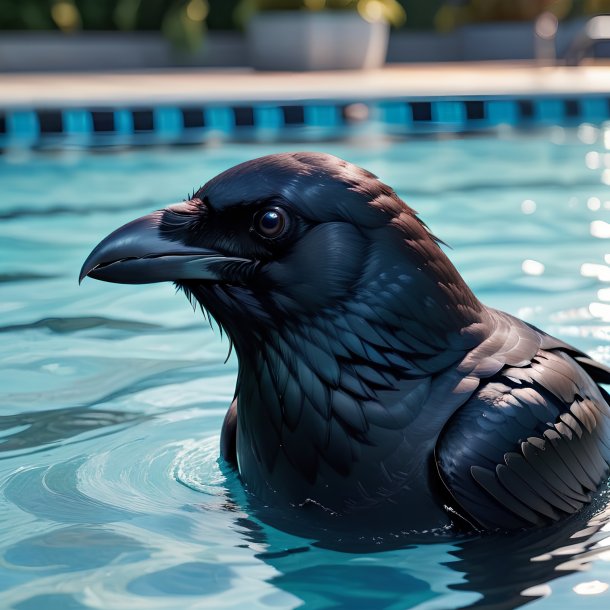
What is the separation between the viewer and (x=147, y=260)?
2.33 metres

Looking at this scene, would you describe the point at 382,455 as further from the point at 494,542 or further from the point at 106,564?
the point at 106,564

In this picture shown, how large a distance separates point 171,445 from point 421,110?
8762 millimetres

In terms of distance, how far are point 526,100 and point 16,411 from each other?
29.1ft

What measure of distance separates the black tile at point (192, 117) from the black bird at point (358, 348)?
8.91m

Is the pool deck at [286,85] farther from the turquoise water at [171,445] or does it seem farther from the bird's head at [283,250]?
the bird's head at [283,250]

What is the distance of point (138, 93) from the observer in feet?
39.1

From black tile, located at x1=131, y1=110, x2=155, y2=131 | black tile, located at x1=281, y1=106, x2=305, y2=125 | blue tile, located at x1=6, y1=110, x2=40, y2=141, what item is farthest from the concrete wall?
black tile, located at x1=281, y1=106, x2=305, y2=125

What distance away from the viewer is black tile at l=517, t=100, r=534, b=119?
469 inches

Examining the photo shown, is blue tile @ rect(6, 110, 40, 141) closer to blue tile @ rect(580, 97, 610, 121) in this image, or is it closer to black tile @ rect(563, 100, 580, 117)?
black tile @ rect(563, 100, 580, 117)

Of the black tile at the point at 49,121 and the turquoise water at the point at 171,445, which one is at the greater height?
the black tile at the point at 49,121

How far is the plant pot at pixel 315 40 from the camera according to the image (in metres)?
15.9

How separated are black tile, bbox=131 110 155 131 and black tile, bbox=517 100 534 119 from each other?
355cm

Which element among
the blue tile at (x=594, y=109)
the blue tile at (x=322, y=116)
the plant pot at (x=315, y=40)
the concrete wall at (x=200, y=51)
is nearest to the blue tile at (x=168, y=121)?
the blue tile at (x=322, y=116)

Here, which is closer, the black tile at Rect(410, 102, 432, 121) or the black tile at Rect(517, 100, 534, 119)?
the black tile at Rect(410, 102, 432, 121)
